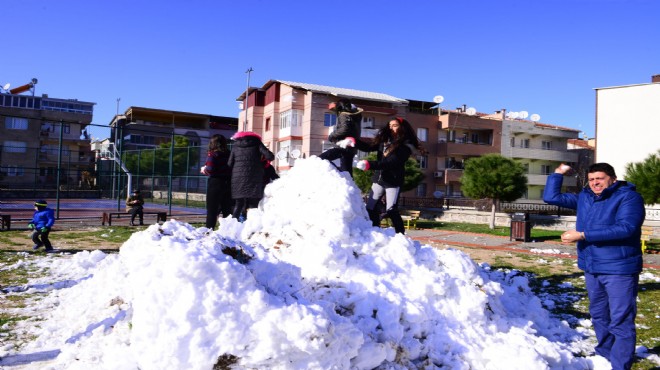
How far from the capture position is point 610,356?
3.55 meters

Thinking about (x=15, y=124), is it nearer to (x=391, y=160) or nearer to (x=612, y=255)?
(x=391, y=160)

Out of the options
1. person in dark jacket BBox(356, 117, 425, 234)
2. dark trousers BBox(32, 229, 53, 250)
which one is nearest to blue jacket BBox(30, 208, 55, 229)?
dark trousers BBox(32, 229, 53, 250)

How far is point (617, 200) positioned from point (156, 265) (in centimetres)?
325

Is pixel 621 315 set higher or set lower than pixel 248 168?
lower

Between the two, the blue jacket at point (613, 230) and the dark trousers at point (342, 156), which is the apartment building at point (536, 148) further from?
the blue jacket at point (613, 230)

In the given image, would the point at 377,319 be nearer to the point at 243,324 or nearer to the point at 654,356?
the point at 243,324

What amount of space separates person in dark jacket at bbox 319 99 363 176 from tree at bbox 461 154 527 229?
49.5 ft

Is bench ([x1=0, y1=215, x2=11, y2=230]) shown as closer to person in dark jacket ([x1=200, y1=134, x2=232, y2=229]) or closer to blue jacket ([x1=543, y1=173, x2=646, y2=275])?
person in dark jacket ([x1=200, y1=134, x2=232, y2=229])

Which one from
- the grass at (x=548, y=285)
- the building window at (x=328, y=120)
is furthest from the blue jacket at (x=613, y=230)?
the building window at (x=328, y=120)

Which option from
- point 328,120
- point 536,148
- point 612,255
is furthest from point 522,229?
point 536,148

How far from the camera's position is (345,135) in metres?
5.84

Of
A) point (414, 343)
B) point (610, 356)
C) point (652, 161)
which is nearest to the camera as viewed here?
point (414, 343)

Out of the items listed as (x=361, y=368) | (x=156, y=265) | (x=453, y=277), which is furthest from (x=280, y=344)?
(x=453, y=277)

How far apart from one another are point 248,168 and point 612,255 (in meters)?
4.19
